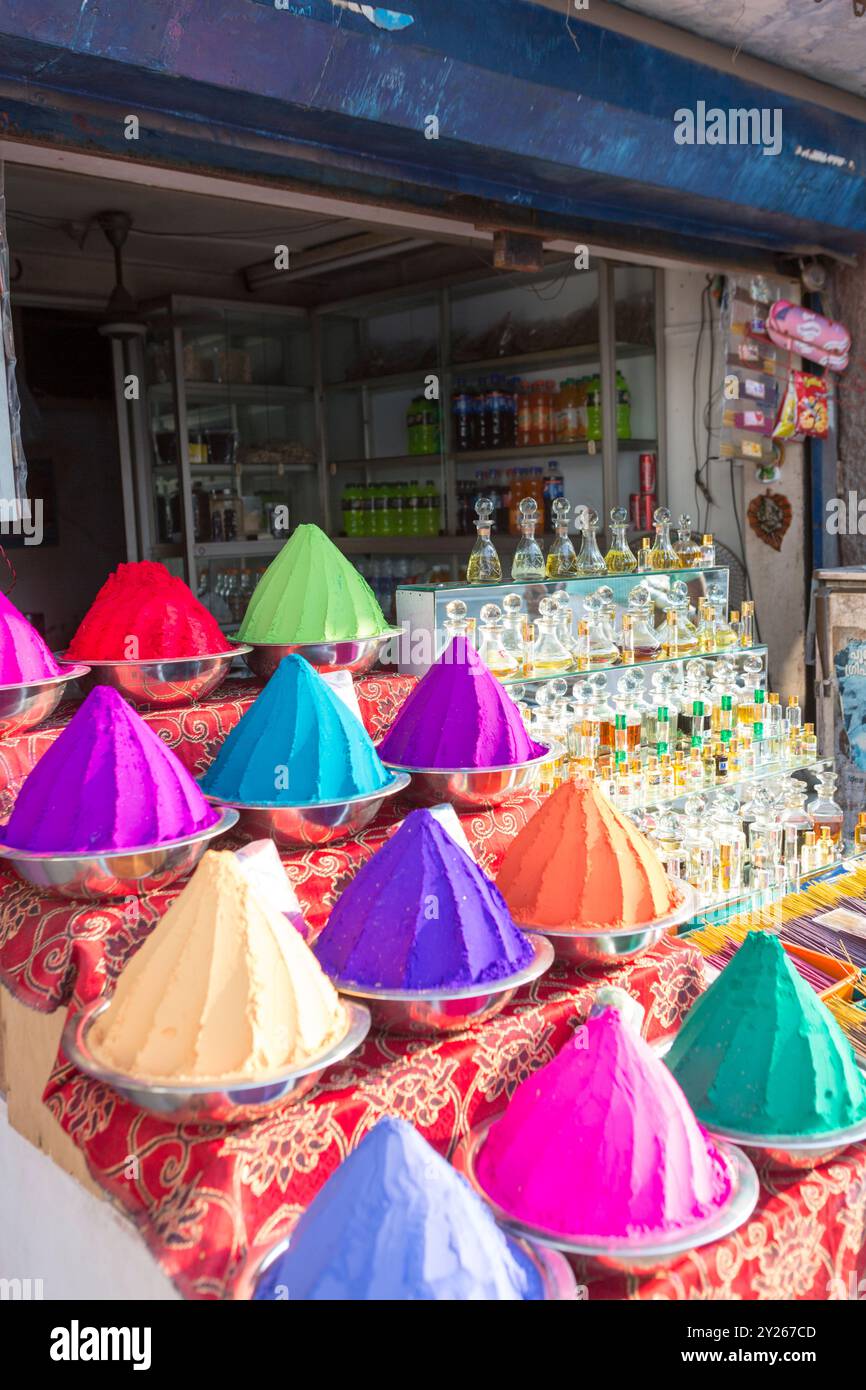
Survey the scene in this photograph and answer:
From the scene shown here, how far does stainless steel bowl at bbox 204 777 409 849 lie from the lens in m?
1.59

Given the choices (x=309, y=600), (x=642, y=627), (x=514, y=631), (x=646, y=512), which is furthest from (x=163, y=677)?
(x=646, y=512)

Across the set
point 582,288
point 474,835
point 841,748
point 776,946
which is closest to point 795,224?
point 582,288

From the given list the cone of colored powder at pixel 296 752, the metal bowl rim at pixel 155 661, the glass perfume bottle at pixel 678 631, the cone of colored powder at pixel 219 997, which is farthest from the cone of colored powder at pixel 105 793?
the glass perfume bottle at pixel 678 631

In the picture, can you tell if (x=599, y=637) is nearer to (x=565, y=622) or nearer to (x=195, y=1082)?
(x=565, y=622)

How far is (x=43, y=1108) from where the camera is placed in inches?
53.5

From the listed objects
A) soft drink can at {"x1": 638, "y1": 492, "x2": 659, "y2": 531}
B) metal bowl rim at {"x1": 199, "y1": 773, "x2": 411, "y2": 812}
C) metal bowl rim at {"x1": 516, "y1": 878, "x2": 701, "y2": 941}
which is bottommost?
metal bowl rim at {"x1": 516, "y1": 878, "x2": 701, "y2": 941}

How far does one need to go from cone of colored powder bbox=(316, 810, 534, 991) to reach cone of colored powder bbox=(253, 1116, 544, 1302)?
29 centimetres

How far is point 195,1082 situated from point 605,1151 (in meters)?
0.40

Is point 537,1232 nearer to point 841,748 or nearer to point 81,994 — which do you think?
point 81,994

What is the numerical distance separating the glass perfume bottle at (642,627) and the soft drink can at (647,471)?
183cm

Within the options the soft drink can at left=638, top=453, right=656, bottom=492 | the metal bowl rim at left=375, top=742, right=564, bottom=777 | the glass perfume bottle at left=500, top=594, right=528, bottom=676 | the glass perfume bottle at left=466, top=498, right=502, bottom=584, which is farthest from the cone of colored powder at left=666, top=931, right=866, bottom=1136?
the soft drink can at left=638, top=453, right=656, bottom=492

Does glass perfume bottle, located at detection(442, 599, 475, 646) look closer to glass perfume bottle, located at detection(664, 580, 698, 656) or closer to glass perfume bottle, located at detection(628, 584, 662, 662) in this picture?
glass perfume bottle, located at detection(628, 584, 662, 662)

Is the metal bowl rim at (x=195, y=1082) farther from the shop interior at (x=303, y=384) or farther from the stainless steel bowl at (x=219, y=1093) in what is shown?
the shop interior at (x=303, y=384)

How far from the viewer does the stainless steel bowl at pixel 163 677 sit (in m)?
1.85
